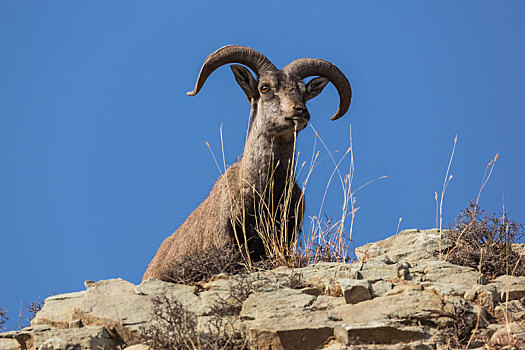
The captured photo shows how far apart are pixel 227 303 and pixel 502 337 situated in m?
2.41

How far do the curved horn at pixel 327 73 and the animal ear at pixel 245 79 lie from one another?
53 centimetres

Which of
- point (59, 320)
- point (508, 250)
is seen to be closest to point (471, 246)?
point (508, 250)

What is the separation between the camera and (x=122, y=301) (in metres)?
6.89

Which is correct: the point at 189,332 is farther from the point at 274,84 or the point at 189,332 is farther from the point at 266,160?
the point at 274,84

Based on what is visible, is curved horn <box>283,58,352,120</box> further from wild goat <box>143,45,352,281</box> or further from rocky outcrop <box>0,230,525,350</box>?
rocky outcrop <box>0,230,525,350</box>

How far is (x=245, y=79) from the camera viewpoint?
10.3 metres

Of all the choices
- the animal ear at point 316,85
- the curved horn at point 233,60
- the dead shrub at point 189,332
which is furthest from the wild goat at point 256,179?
the dead shrub at point 189,332

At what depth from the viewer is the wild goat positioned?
9.20 metres

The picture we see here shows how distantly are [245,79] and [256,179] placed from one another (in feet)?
5.45

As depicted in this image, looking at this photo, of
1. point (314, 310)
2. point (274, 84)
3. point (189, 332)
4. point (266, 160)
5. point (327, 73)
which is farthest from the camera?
point (327, 73)

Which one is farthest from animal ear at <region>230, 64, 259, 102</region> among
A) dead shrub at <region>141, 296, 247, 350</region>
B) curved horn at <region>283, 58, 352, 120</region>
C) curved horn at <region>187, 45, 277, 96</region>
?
dead shrub at <region>141, 296, 247, 350</region>

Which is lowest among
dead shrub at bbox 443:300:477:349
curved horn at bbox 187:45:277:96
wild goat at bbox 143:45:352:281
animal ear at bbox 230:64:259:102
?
dead shrub at bbox 443:300:477:349

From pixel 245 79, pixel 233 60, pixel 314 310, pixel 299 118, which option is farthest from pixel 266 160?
pixel 314 310

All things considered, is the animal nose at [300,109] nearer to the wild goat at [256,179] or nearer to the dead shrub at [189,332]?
the wild goat at [256,179]
